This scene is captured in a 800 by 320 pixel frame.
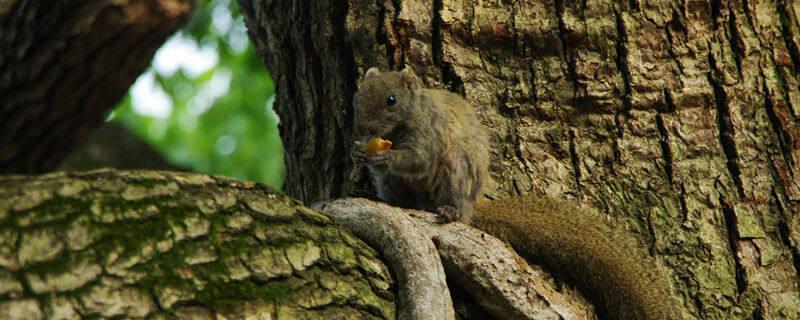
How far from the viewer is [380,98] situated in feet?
10.2

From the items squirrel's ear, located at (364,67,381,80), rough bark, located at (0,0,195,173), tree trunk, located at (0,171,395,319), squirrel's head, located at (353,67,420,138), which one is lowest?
tree trunk, located at (0,171,395,319)

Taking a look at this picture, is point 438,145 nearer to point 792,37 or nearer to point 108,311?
point 792,37

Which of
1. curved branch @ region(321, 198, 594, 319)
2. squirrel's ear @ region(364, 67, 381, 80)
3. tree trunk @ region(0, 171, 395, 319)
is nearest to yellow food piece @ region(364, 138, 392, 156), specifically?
squirrel's ear @ region(364, 67, 381, 80)

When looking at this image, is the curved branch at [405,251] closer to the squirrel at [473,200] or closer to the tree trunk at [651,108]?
the squirrel at [473,200]

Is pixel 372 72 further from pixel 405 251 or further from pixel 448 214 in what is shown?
pixel 405 251

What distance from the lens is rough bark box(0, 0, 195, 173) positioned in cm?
399

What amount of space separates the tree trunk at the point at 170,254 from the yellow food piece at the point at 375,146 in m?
0.87

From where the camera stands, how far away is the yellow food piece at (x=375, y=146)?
3079 mm

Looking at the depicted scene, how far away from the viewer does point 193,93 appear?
8914 mm

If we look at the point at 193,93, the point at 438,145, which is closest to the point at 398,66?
the point at 438,145

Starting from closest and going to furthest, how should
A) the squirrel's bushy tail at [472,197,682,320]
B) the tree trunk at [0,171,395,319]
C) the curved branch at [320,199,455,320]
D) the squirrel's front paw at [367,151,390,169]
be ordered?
the tree trunk at [0,171,395,319]
the curved branch at [320,199,455,320]
the squirrel's bushy tail at [472,197,682,320]
the squirrel's front paw at [367,151,390,169]

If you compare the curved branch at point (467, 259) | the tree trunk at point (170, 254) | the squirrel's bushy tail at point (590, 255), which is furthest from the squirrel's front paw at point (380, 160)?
the tree trunk at point (170, 254)

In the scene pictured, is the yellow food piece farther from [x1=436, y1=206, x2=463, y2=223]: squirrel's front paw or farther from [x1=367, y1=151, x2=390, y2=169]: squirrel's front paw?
[x1=436, y1=206, x2=463, y2=223]: squirrel's front paw

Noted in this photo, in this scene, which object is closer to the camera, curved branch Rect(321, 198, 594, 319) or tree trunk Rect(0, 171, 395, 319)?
tree trunk Rect(0, 171, 395, 319)
